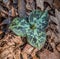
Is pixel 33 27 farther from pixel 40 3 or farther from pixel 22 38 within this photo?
pixel 40 3

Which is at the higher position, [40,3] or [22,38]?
[40,3]

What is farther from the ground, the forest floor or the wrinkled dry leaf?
the wrinkled dry leaf

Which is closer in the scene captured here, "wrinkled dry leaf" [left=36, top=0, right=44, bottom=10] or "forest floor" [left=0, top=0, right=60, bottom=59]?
"forest floor" [left=0, top=0, right=60, bottom=59]

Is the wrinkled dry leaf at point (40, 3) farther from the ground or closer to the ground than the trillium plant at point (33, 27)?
farther from the ground

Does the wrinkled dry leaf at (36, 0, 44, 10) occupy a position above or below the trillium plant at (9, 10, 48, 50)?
above

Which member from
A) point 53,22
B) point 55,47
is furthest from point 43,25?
point 55,47

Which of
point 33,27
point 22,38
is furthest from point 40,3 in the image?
point 22,38

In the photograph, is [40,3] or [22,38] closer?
[22,38]

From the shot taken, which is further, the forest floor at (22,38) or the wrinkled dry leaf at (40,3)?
the wrinkled dry leaf at (40,3)

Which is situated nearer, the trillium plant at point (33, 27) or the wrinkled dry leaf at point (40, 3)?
the trillium plant at point (33, 27)
